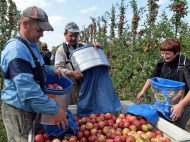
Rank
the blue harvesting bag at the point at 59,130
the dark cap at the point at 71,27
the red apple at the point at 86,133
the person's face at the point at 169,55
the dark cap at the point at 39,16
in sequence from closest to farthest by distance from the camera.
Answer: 1. the dark cap at the point at 39,16
2. the blue harvesting bag at the point at 59,130
3. the red apple at the point at 86,133
4. the person's face at the point at 169,55
5. the dark cap at the point at 71,27

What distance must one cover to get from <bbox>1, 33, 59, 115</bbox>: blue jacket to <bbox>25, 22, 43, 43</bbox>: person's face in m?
0.11

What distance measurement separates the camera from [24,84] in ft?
4.48

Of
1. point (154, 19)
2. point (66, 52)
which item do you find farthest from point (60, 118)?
point (154, 19)

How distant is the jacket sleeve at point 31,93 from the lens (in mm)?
1354

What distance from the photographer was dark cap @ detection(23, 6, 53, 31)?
4.95 ft

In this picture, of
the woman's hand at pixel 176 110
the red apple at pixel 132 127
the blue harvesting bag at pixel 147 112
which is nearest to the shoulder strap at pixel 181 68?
the woman's hand at pixel 176 110

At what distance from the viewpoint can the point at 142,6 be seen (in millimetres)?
5660

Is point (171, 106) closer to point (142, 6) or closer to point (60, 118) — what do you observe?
point (60, 118)


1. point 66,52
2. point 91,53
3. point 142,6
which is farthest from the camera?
point 142,6

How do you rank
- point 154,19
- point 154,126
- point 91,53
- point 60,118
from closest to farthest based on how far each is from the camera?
point 60,118 → point 154,126 → point 91,53 → point 154,19

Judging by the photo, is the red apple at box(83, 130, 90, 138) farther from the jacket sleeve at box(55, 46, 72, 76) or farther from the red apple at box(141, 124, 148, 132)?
the jacket sleeve at box(55, 46, 72, 76)

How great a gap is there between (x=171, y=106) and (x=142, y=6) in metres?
4.45

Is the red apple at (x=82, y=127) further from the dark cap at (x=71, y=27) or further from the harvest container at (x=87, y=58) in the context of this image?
the dark cap at (x=71, y=27)

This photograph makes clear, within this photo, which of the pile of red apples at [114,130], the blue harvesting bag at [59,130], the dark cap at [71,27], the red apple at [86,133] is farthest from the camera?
the dark cap at [71,27]
